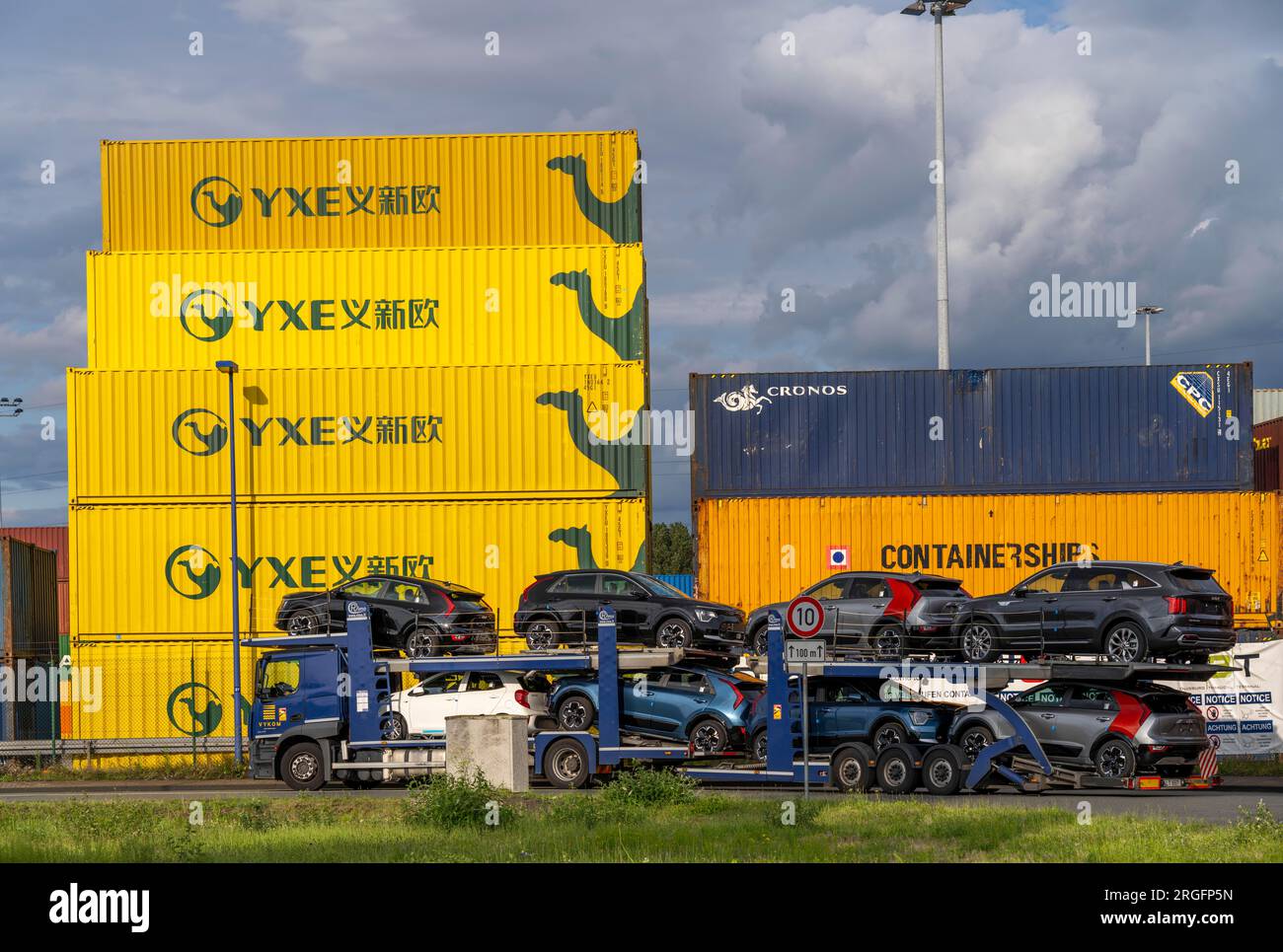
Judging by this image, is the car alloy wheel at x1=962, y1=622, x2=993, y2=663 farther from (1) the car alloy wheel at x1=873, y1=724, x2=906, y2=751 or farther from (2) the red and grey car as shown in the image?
(1) the car alloy wheel at x1=873, y1=724, x2=906, y2=751

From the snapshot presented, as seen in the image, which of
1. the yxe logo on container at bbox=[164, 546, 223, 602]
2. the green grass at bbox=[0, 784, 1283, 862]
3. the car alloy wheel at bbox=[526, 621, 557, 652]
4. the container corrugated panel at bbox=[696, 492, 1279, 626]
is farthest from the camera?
the yxe logo on container at bbox=[164, 546, 223, 602]

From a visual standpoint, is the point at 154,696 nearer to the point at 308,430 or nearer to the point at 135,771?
the point at 135,771

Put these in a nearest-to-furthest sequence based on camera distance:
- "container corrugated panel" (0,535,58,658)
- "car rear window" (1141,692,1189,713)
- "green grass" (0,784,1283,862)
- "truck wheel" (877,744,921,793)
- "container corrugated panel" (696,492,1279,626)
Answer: "green grass" (0,784,1283,862)
"car rear window" (1141,692,1189,713)
"truck wheel" (877,744,921,793)
"container corrugated panel" (696,492,1279,626)
"container corrugated panel" (0,535,58,658)

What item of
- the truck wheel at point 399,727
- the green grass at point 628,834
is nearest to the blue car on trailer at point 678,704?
the truck wheel at point 399,727

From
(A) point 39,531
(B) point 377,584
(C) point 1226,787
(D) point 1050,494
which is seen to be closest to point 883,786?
(C) point 1226,787

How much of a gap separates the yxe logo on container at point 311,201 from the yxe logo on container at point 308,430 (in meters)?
4.69

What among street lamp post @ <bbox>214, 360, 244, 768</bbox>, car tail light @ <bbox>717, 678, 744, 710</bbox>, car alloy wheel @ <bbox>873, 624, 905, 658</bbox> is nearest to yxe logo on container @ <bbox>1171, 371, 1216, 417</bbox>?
car alloy wheel @ <bbox>873, 624, 905, 658</bbox>

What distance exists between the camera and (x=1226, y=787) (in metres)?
22.6

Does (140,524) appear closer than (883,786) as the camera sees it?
No

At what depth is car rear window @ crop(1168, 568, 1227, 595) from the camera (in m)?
19.9

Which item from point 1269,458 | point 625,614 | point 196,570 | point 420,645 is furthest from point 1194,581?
point 196,570

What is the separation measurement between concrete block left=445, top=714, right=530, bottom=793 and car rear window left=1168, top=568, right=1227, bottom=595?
9513mm

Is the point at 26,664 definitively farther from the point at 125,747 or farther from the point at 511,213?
the point at 511,213

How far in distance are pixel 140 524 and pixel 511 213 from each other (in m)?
10.4
